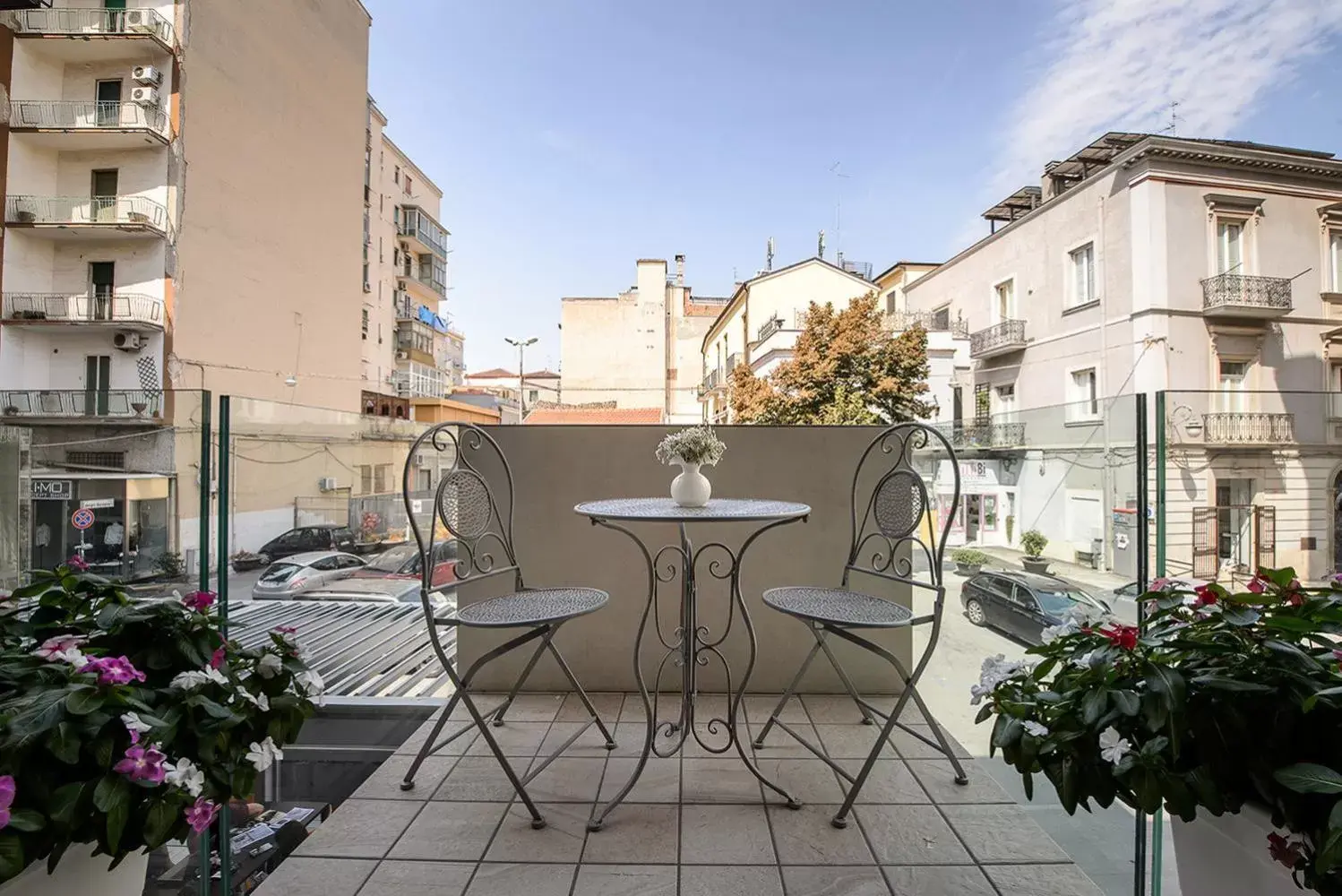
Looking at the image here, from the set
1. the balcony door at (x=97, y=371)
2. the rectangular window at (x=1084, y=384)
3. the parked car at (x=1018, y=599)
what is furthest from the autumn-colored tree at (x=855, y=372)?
the balcony door at (x=97, y=371)

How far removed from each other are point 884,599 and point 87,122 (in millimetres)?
15820

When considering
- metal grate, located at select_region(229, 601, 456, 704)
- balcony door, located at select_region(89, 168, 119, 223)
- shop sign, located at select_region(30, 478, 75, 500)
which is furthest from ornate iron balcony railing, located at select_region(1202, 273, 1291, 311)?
balcony door, located at select_region(89, 168, 119, 223)

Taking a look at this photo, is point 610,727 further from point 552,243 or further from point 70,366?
point 70,366

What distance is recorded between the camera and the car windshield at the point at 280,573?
6.15 feet

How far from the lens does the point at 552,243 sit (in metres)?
14.2

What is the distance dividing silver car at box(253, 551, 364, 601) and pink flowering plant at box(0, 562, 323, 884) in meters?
0.65

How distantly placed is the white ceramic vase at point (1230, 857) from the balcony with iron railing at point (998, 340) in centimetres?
1428

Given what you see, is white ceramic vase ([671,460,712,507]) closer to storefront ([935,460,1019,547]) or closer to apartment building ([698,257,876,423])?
storefront ([935,460,1019,547])

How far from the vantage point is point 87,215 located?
36.6 ft

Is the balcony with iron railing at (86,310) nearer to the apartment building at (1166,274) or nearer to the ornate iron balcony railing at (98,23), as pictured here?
the ornate iron balcony railing at (98,23)

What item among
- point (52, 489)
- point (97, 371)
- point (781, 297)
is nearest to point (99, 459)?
point (52, 489)

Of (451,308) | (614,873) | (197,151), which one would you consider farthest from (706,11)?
(451,308)

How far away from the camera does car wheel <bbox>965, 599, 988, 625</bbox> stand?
235 cm

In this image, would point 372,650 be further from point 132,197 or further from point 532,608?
point 132,197
